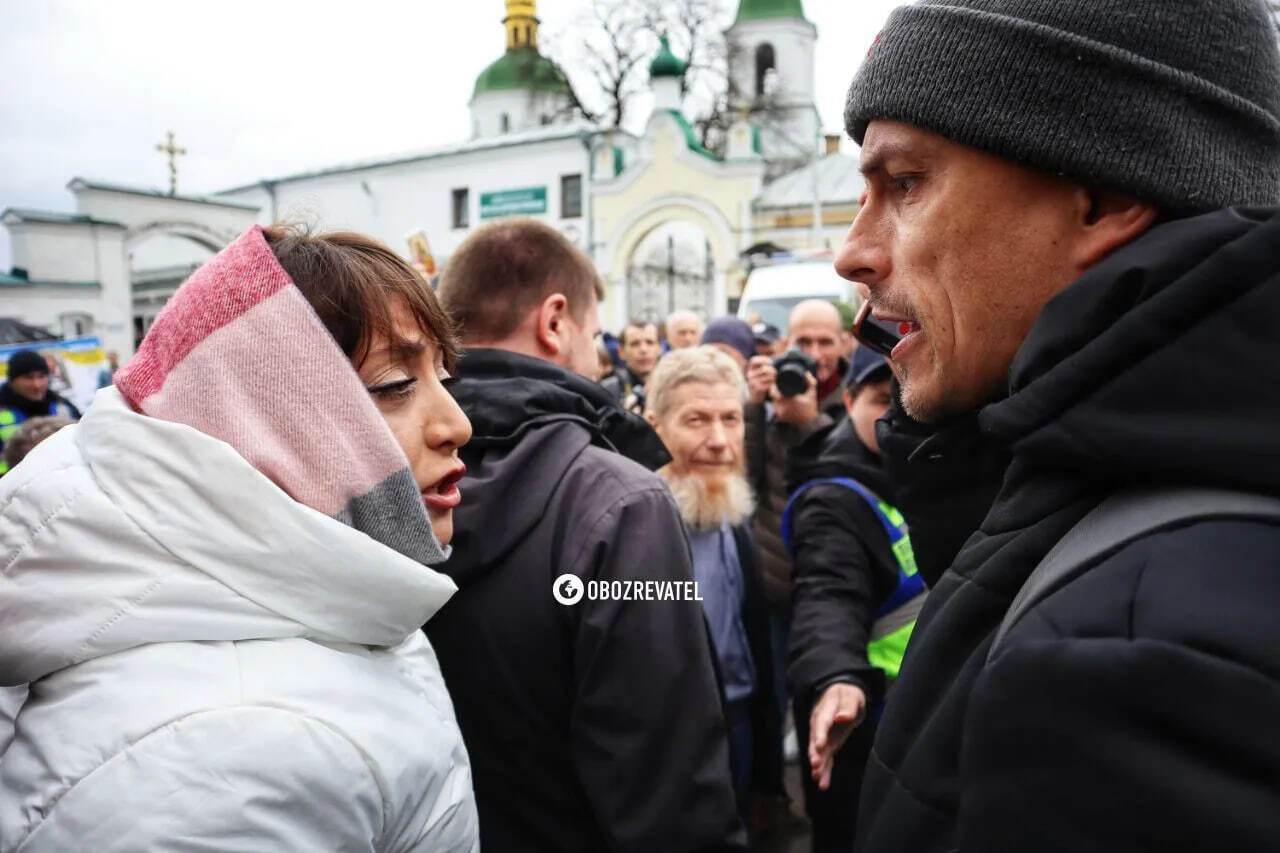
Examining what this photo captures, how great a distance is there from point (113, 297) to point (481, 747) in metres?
24.1

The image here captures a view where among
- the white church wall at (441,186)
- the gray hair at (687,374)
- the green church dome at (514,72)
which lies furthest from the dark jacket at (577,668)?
the green church dome at (514,72)

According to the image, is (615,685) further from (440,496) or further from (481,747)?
(440,496)

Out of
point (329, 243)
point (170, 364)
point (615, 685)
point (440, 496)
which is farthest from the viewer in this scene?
point (615, 685)

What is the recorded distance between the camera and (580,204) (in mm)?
28000

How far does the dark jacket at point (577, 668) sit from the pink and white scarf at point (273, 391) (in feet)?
1.73

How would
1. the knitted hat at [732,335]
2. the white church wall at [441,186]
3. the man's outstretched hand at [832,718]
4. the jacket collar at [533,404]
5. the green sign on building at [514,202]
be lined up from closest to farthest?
the jacket collar at [533,404], the man's outstretched hand at [832,718], the knitted hat at [732,335], the white church wall at [441,186], the green sign on building at [514,202]

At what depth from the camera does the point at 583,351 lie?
2.25 meters

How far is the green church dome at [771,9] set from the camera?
3712 centimetres

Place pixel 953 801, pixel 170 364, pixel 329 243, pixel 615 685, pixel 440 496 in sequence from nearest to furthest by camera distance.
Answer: pixel 953 801
pixel 170 364
pixel 329 243
pixel 440 496
pixel 615 685

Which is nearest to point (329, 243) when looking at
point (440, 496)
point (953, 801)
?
point (440, 496)

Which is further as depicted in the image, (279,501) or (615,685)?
(615,685)

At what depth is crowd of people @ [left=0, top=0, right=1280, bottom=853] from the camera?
70 centimetres

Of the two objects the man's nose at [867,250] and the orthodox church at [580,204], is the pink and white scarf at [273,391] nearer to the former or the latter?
the man's nose at [867,250]

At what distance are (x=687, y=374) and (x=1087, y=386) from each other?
2.39 meters
